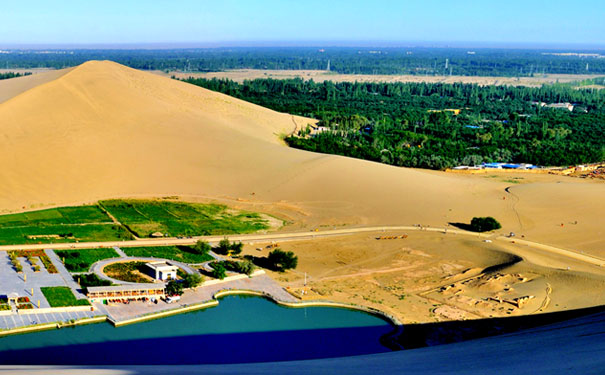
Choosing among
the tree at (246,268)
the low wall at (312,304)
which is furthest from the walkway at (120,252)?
the low wall at (312,304)

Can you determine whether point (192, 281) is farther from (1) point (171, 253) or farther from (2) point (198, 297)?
(1) point (171, 253)

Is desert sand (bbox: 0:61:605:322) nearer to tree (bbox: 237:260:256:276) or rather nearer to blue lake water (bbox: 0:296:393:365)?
tree (bbox: 237:260:256:276)

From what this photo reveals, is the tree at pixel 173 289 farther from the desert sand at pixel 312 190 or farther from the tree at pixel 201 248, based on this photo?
the tree at pixel 201 248

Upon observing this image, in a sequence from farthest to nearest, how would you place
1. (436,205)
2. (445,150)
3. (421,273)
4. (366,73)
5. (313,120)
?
1. (366,73)
2. (313,120)
3. (445,150)
4. (436,205)
5. (421,273)

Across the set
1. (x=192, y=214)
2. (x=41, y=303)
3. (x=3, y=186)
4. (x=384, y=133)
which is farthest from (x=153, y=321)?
(x=384, y=133)

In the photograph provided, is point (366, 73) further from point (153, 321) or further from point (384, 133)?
point (153, 321)

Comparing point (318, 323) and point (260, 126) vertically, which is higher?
point (260, 126)

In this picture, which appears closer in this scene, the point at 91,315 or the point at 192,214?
the point at 91,315
